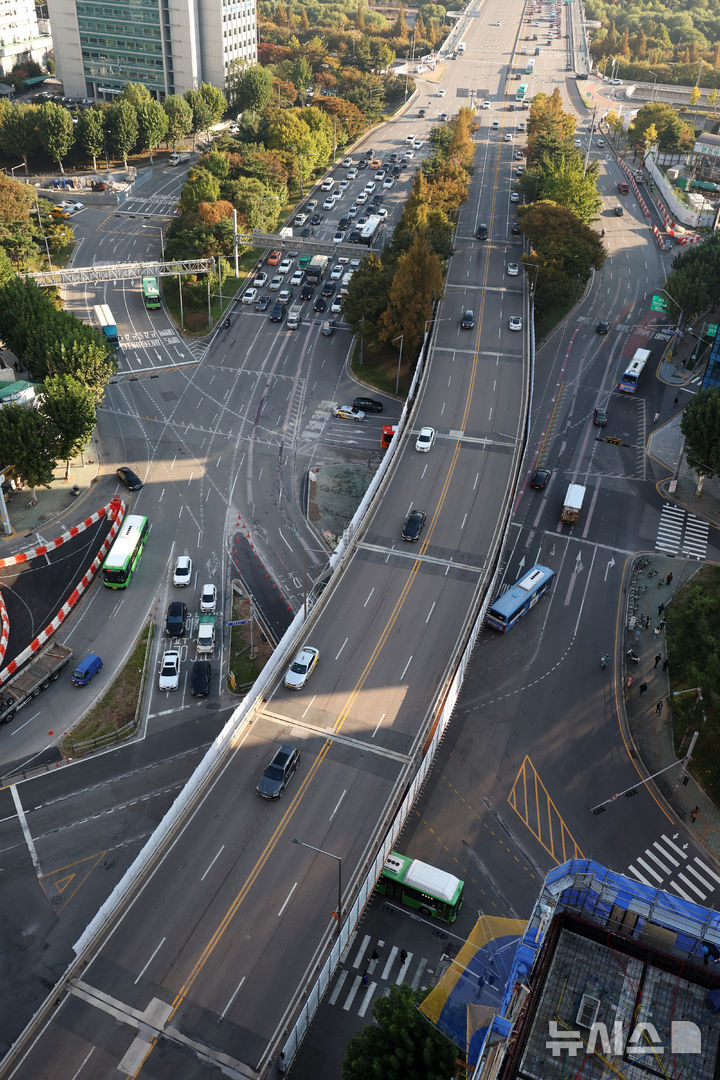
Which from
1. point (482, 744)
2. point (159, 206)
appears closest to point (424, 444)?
point (482, 744)

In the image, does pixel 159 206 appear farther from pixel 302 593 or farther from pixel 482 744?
pixel 482 744

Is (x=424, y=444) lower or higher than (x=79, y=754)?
higher

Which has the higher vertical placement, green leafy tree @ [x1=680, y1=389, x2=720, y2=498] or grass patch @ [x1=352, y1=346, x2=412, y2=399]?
green leafy tree @ [x1=680, y1=389, x2=720, y2=498]

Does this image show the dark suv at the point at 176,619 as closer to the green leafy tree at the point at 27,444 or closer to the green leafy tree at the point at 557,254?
the green leafy tree at the point at 27,444

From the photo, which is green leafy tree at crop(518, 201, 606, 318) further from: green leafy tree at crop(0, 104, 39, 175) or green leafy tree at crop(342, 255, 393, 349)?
green leafy tree at crop(0, 104, 39, 175)

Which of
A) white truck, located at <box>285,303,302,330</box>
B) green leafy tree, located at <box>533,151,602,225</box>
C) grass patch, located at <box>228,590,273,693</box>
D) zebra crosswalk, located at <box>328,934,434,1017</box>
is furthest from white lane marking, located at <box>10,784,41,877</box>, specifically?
green leafy tree, located at <box>533,151,602,225</box>

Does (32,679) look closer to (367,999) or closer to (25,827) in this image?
(25,827)
